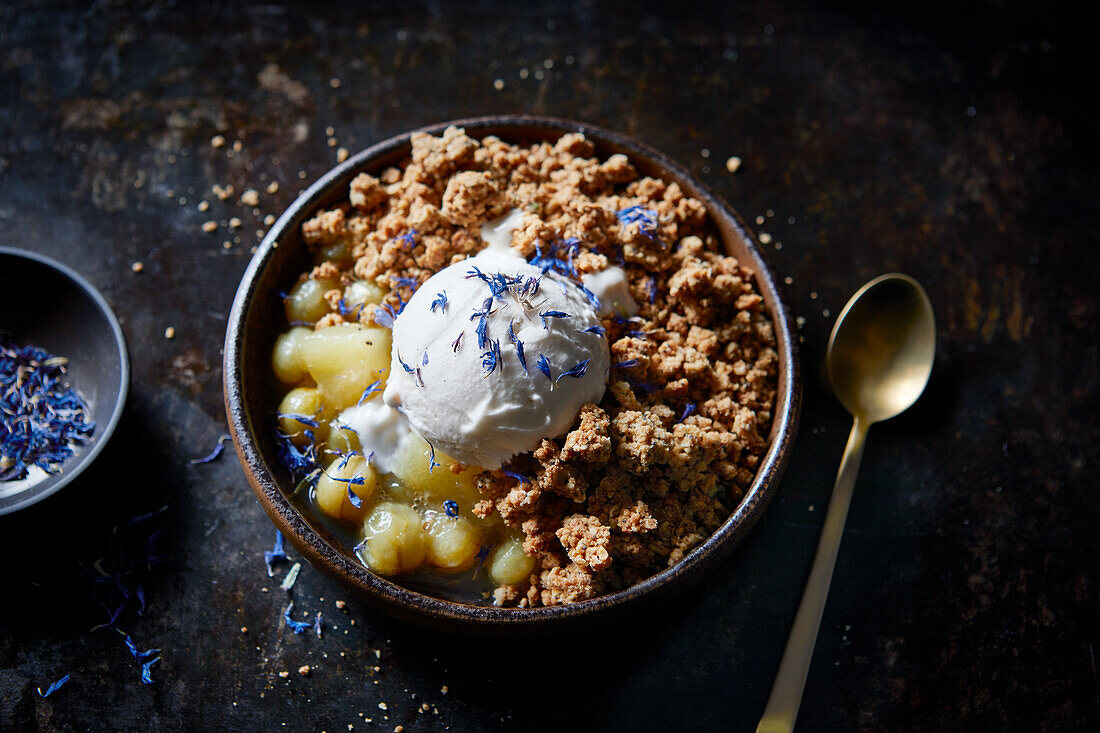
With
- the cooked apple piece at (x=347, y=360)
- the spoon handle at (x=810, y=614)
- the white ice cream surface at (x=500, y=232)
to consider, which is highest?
the white ice cream surface at (x=500, y=232)

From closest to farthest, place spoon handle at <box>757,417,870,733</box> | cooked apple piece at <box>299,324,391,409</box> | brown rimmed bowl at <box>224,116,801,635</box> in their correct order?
brown rimmed bowl at <box>224,116,801,635</box> → cooked apple piece at <box>299,324,391,409</box> → spoon handle at <box>757,417,870,733</box>

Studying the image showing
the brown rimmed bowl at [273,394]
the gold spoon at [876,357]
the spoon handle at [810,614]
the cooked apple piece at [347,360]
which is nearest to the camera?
the brown rimmed bowl at [273,394]

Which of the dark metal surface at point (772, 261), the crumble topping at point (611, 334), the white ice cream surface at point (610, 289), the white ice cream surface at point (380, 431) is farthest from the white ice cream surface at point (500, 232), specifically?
the dark metal surface at point (772, 261)

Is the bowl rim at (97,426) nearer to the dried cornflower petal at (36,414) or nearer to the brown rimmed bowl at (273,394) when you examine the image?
the dried cornflower petal at (36,414)

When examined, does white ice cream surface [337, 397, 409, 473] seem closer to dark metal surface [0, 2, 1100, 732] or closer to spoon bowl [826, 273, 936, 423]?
dark metal surface [0, 2, 1100, 732]

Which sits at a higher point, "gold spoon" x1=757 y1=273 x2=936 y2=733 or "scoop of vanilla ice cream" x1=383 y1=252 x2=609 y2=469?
"scoop of vanilla ice cream" x1=383 y1=252 x2=609 y2=469

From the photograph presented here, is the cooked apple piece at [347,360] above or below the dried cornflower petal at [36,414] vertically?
above

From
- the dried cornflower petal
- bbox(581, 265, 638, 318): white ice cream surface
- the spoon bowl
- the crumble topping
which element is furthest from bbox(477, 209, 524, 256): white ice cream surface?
the dried cornflower petal

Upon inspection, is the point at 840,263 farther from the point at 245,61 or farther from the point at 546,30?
the point at 245,61
